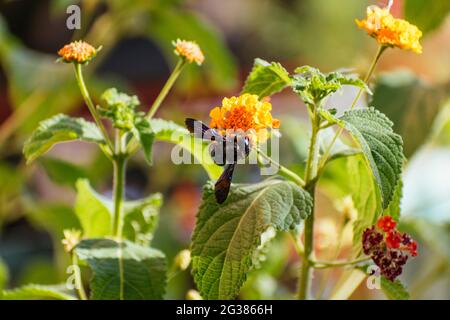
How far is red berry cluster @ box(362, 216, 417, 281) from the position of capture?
300 millimetres

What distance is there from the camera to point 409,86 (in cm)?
54

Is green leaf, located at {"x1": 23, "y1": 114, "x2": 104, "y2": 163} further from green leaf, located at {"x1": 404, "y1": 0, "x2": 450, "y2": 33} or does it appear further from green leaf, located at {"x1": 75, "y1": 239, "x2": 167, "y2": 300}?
green leaf, located at {"x1": 404, "y1": 0, "x2": 450, "y2": 33}

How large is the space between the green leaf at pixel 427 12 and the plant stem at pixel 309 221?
0.22m

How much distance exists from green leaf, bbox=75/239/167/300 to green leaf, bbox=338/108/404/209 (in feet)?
0.37

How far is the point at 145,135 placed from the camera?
329 mm

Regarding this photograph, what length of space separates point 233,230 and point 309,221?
44mm

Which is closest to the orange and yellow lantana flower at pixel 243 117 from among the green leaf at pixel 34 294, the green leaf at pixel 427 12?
the green leaf at pixel 34 294

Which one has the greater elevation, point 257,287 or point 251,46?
point 251,46

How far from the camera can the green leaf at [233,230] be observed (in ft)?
0.93

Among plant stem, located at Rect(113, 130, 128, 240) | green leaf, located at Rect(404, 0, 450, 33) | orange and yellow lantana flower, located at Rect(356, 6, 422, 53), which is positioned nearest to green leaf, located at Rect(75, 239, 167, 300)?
plant stem, located at Rect(113, 130, 128, 240)

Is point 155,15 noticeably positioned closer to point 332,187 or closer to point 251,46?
point 332,187

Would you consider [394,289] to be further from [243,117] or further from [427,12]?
[427,12]
